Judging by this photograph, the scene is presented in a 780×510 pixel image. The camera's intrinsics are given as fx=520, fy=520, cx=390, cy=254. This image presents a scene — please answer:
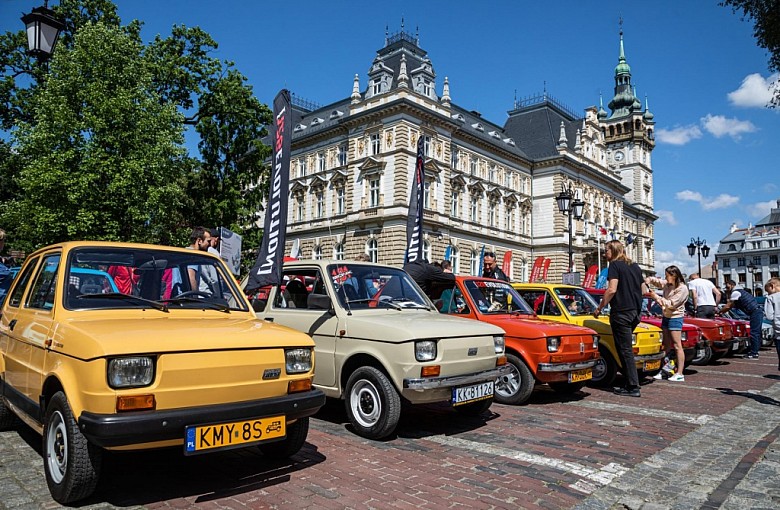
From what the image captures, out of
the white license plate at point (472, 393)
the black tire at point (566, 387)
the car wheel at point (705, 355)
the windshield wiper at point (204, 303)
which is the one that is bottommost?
the black tire at point (566, 387)

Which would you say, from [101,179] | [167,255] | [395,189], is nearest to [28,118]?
[101,179]

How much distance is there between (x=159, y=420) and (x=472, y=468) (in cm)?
260

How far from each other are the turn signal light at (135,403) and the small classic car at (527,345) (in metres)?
4.49

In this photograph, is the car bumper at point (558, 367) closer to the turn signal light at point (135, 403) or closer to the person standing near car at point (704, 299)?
the turn signal light at point (135, 403)

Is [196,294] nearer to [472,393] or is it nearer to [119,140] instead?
[472,393]

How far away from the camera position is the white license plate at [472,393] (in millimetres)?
5281

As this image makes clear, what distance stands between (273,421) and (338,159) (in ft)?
137

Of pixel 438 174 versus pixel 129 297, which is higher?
pixel 438 174

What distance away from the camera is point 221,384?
3561 millimetres

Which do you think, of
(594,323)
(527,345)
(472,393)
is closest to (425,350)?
(472,393)

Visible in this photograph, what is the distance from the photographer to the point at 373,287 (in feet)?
21.1

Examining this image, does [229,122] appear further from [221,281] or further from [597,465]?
[597,465]

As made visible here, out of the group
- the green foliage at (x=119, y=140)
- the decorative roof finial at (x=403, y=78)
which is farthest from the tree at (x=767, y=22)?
the decorative roof finial at (x=403, y=78)

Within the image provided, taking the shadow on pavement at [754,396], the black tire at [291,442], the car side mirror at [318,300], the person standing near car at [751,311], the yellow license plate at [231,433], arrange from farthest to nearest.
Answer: the person standing near car at [751,311] < the shadow on pavement at [754,396] < the car side mirror at [318,300] < the black tire at [291,442] < the yellow license plate at [231,433]
